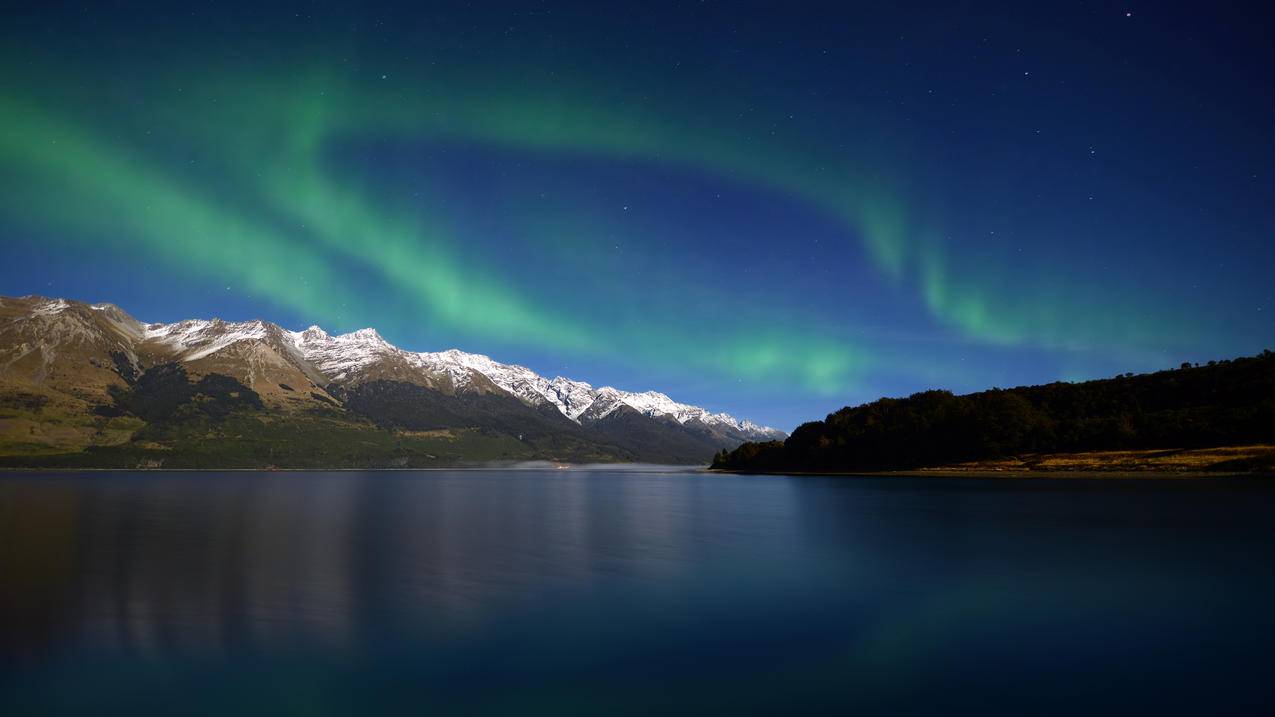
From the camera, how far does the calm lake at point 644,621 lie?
1962 centimetres

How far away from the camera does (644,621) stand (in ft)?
96.0

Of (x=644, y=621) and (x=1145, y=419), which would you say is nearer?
(x=644, y=621)

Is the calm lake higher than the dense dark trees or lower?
lower

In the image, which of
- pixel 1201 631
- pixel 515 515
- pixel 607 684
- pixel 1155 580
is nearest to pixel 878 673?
pixel 607 684

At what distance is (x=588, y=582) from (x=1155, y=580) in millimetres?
31277

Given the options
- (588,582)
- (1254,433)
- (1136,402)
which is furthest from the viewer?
(1136,402)

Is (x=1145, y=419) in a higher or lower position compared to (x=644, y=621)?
higher

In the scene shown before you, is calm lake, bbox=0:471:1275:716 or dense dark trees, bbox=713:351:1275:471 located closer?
calm lake, bbox=0:471:1275:716

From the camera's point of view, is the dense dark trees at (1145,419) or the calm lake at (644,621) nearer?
the calm lake at (644,621)

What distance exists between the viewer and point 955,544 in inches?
2048

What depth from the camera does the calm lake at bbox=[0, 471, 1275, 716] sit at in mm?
19625

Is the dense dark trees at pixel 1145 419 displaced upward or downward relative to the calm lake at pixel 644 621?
upward

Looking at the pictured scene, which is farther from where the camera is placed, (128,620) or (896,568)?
(896,568)

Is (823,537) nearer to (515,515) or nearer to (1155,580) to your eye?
(1155,580)
